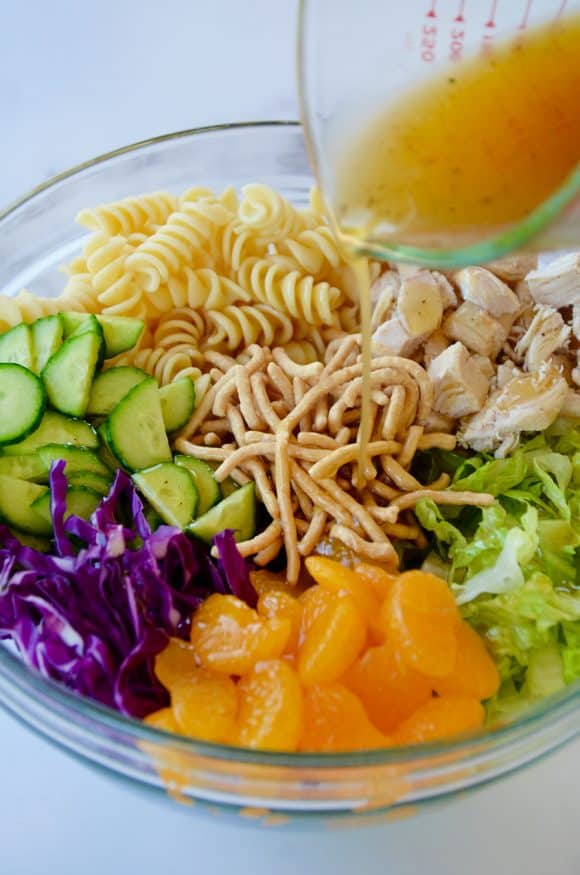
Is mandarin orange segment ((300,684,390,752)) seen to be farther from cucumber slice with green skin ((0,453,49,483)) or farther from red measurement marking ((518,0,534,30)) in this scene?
red measurement marking ((518,0,534,30))

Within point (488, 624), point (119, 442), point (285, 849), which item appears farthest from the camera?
point (119, 442)

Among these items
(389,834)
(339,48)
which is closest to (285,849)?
(389,834)

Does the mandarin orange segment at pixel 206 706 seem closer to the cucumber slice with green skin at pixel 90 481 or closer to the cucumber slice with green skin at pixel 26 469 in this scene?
the cucumber slice with green skin at pixel 90 481

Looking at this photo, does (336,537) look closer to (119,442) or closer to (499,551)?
(499,551)

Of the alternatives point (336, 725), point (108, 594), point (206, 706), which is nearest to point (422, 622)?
point (336, 725)

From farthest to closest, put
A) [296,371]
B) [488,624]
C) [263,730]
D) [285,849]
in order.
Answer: [296,371] < [488,624] < [285,849] < [263,730]

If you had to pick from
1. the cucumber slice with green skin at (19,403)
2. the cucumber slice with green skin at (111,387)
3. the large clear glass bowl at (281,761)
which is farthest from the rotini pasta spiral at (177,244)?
the large clear glass bowl at (281,761)

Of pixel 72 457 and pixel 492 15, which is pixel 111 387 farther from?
pixel 492 15

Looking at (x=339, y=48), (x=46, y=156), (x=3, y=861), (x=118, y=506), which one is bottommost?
(x=3, y=861)
